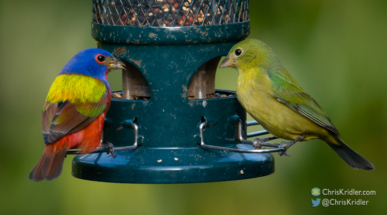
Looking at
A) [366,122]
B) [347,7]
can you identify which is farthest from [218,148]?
[347,7]

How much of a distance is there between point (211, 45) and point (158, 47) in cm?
51

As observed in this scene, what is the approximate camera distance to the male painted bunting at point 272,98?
6129mm

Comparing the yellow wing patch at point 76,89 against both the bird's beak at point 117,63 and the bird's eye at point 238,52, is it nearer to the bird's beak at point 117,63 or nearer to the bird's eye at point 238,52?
the bird's beak at point 117,63

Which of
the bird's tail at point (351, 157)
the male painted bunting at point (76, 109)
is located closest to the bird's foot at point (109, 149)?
the male painted bunting at point (76, 109)

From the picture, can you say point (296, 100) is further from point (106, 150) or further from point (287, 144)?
point (106, 150)

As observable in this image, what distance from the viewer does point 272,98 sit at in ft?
20.2

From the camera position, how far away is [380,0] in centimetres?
752

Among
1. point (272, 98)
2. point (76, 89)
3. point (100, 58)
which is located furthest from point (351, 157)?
point (76, 89)

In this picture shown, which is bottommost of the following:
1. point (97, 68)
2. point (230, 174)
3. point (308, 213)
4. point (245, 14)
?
point (308, 213)

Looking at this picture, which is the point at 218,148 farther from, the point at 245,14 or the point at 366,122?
the point at 366,122

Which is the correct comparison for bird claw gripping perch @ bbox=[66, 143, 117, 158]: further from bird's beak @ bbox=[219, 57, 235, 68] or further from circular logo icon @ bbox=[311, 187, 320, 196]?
circular logo icon @ bbox=[311, 187, 320, 196]

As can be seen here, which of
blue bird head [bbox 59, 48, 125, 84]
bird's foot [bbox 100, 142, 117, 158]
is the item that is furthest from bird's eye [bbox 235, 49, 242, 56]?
bird's foot [bbox 100, 142, 117, 158]

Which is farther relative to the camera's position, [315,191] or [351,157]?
[315,191]

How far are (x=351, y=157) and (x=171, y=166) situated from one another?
6.91 feet
